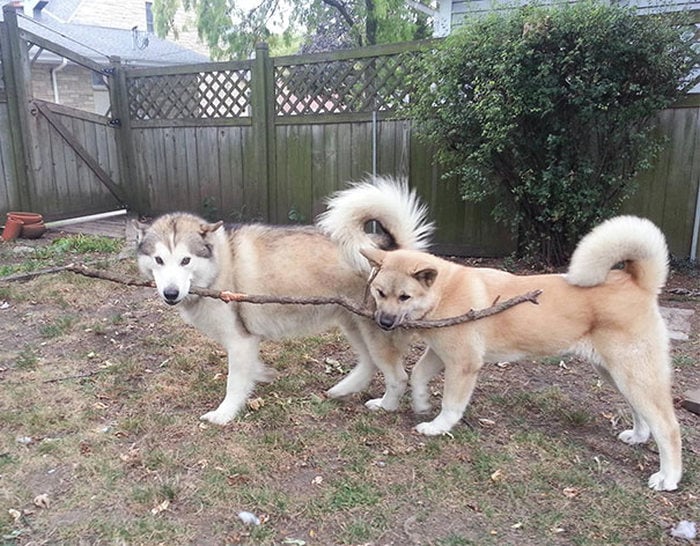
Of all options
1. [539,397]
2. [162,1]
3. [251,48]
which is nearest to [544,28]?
[539,397]

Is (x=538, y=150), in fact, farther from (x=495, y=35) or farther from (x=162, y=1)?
(x=162, y=1)

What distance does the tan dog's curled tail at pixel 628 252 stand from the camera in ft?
8.06

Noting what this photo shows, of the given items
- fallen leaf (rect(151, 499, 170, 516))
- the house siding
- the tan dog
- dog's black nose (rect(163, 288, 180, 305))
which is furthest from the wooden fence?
the house siding

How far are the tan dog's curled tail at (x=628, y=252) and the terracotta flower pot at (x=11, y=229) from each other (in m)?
7.38

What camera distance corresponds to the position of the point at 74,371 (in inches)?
146

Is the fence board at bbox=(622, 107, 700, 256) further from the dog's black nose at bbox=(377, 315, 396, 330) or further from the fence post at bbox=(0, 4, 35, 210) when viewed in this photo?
the fence post at bbox=(0, 4, 35, 210)

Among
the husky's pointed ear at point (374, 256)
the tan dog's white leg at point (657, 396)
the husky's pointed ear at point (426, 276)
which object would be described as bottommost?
the tan dog's white leg at point (657, 396)

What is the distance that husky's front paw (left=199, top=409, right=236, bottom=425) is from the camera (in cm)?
308

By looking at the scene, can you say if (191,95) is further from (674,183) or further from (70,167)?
(674,183)

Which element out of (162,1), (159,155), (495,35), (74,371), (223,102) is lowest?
(74,371)

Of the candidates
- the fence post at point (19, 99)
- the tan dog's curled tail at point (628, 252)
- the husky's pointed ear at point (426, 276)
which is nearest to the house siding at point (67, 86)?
the fence post at point (19, 99)

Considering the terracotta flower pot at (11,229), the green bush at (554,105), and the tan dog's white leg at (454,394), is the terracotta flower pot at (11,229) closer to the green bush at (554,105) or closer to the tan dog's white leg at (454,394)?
the green bush at (554,105)

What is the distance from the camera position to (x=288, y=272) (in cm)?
318

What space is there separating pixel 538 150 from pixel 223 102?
485cm
